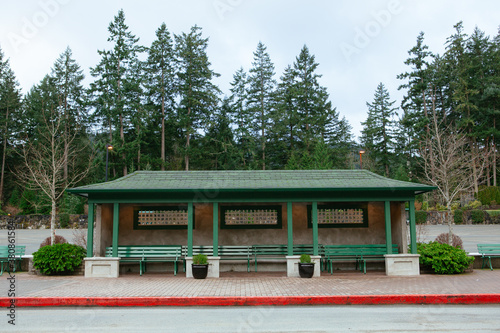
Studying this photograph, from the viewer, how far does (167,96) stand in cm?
4334

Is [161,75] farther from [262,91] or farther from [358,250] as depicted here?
[358,250]

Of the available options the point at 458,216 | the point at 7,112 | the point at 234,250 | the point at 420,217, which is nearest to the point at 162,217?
the point at 234,250

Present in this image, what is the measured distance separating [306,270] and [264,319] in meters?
5.05

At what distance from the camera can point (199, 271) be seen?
12000 millimetres

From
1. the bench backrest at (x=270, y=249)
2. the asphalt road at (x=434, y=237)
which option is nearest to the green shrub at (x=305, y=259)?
the bench backrest at (x=270, y=249)

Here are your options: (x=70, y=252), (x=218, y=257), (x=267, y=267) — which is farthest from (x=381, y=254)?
(x=70, y=252)

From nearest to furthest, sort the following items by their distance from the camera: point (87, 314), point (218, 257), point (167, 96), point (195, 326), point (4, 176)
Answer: point (195, 326)
point (87, 314)
point (218, 257)
point (167, 96)
point (4, 176)

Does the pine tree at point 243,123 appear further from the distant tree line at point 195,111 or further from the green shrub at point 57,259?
the green shrub at point 57,259

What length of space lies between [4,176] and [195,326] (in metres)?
53.4

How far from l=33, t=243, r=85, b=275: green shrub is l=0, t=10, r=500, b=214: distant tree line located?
2546 centimetres

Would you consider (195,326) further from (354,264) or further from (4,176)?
(4,176)

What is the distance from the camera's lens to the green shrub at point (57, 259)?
40.6 ft

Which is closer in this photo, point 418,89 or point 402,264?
point 402,264

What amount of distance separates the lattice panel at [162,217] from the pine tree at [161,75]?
28620mm
